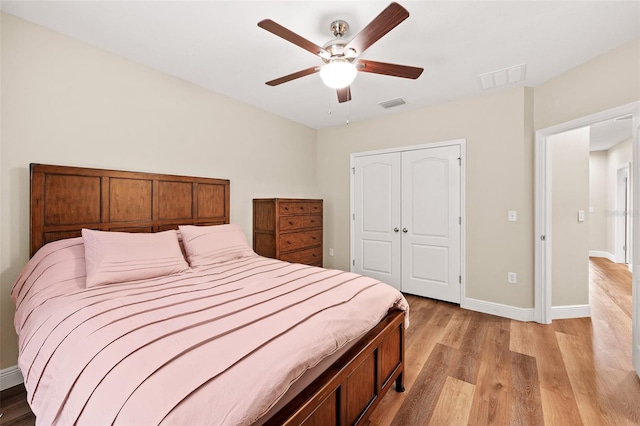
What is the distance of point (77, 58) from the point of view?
222 centimetres

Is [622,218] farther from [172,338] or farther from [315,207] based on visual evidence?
[172,338]

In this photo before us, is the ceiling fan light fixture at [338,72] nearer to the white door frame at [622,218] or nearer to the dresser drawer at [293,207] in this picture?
the dresser drawer at [293,207]

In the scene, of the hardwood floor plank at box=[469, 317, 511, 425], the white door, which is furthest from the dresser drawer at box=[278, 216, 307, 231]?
the hardwood floor plank at box=[469, 317, 511, 425]

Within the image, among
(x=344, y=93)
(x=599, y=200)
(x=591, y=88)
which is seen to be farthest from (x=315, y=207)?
(x=599, y=200)

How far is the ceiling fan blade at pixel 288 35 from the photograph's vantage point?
148 centimetres

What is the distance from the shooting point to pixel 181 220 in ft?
9.22

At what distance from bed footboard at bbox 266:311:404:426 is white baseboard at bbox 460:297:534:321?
6.14 ft

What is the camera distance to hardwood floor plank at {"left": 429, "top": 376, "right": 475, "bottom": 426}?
64.6 inches

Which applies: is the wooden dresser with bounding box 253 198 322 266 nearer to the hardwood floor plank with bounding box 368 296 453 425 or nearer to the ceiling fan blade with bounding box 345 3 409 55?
the hardwood floor plank with bounding box 368 296 453 425

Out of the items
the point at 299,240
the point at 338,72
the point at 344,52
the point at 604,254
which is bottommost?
the point at 604,254

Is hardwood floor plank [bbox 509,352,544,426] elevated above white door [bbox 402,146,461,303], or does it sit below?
below

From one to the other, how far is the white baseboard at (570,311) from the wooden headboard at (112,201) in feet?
12.6

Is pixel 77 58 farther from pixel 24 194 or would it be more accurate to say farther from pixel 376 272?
pixel 376 272

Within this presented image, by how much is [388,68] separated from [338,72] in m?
0.38
